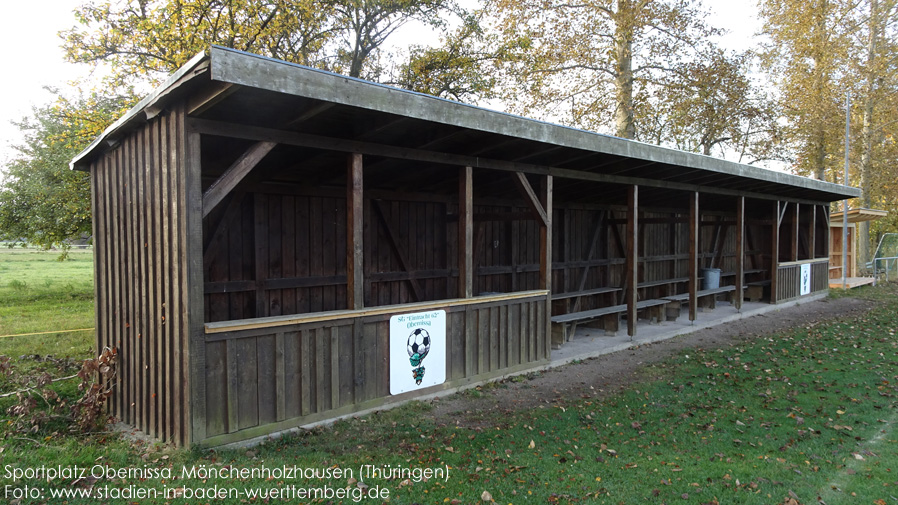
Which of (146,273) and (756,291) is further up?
(146,273)

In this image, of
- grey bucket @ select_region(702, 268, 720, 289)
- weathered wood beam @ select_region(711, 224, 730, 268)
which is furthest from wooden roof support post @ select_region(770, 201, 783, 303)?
grey bucket @ select_region(702, 268, 720, 289)

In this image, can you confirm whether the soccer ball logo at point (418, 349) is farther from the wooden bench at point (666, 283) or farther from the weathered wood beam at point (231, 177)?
the wooden bench at point (666, 283)

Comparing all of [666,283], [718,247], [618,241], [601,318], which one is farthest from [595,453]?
[718,247]

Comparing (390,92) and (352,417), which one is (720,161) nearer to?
(390,92)

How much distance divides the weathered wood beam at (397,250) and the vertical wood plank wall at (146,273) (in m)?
3.08

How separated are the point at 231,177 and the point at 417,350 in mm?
2643

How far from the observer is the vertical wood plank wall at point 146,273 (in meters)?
4.28

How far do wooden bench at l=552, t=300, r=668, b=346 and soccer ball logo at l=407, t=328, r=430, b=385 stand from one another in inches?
122

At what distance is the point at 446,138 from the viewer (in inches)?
222

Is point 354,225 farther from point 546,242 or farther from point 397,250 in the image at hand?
point 546,242

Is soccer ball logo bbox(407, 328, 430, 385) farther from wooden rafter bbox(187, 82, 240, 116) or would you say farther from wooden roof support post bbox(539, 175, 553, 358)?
wooden rafter bbox(187, 82, 240, 116)

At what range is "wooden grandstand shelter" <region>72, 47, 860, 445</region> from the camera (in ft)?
13.9

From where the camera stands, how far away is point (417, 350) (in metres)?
5.88

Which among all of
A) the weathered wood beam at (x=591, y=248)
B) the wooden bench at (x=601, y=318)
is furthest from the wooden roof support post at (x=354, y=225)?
the weathered wood beam at (x=591, y=248)
